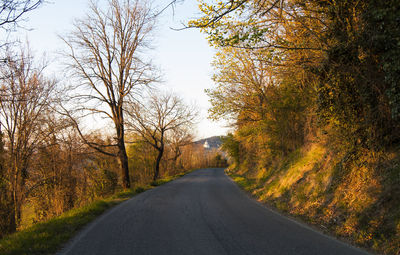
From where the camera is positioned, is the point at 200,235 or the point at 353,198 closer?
the point at 200,235

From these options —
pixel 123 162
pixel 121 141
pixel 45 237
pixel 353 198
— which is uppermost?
pixel 121 141

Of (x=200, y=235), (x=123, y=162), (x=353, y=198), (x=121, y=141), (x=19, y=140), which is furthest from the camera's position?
(x=123, y=162)

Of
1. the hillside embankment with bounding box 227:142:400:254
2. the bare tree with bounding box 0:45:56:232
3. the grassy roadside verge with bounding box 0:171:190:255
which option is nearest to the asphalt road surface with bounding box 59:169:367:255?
Answer: the grassy roadside verge with bounding box 0:171:190:255

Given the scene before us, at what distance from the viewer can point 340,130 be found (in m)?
8.54

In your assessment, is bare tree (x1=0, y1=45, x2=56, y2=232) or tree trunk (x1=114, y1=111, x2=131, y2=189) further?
tree trunk (x1=114, y1=111, x2=131, y2=189)

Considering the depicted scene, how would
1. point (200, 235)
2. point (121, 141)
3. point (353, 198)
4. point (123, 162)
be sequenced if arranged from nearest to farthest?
point (200, 235) < point (353, 198) < point (121, 141) < point (123, 162)

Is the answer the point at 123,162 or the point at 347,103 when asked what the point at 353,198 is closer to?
the point at 347,103

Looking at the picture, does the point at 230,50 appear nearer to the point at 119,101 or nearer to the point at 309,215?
the point at 119,101

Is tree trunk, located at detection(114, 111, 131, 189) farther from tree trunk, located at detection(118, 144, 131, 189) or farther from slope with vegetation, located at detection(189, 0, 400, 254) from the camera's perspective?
slope with vegetation, located at detection(189, 0, 400, 254)

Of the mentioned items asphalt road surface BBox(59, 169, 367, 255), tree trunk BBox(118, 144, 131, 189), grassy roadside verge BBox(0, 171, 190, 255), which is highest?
tree trunk BBox(118, 144, 131, 189)

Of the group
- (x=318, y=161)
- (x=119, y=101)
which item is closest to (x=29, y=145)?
(x=119, y=101)

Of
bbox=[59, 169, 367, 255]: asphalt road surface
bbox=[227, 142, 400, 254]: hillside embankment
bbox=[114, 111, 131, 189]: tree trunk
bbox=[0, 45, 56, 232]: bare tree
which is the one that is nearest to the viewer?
bbox=[59, 169, 367, 255]: asphalt road surface

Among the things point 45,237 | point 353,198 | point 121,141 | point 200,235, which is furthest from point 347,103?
point 121,141

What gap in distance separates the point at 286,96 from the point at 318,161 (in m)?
5.89
